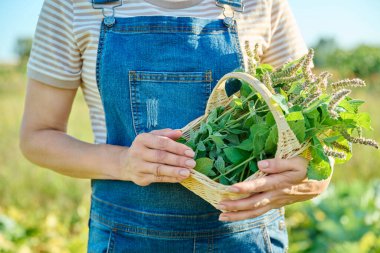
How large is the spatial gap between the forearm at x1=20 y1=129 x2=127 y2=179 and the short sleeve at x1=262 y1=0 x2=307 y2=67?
1.73ft

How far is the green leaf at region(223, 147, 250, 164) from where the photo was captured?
3.74 ft

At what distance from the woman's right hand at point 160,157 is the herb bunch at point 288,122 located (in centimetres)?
6

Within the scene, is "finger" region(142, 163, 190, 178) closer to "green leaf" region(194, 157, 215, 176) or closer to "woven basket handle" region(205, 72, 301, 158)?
"green leaf" region(194, 157, 215, 176)

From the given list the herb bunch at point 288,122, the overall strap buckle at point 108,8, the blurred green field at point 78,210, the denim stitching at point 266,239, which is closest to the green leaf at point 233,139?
the herb bunch at point 288,122

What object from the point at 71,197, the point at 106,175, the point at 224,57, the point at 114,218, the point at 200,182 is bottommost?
the point at 71,197

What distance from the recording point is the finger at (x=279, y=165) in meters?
1.08

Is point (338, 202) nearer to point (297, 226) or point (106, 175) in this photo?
point (297, 226)

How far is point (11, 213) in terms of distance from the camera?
2936 millimetres

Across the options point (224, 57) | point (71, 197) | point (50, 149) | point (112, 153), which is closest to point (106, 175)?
point (112, 153)

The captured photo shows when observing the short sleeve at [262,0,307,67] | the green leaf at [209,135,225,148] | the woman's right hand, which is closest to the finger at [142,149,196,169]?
the woman's right hand

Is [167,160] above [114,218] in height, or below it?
above

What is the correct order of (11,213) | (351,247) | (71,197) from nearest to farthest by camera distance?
1. (351,247)
2. (11,213)
3. (71,197)

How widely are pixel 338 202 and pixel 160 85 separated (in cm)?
216

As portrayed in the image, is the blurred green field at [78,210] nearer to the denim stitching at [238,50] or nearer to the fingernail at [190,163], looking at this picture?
the denim stitching at [238,50]
